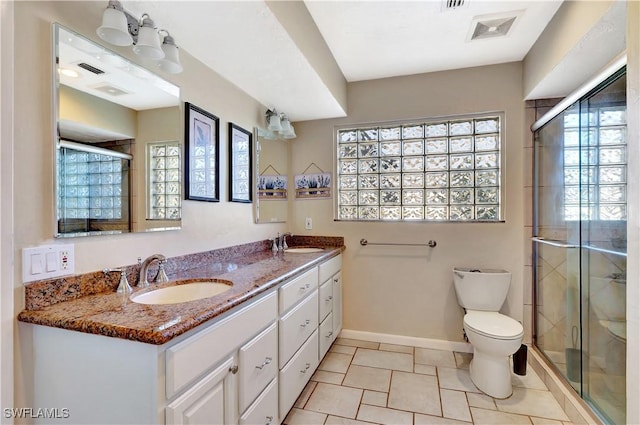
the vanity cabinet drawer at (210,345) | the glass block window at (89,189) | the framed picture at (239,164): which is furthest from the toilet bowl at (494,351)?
the glass block window at (89,189)

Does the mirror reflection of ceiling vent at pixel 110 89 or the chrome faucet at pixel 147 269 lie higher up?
the mirror reflection of ceiling vent at pixel 110 89

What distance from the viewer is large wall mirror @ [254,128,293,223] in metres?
2.48

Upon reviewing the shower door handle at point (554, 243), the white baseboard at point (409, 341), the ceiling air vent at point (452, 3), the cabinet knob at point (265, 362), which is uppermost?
the ceiling air vent at point (452, 3)

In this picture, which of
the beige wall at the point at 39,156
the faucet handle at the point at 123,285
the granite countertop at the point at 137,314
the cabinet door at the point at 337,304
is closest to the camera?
the granite countertop at the point at 137,314

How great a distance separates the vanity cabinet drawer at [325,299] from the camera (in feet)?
7.25

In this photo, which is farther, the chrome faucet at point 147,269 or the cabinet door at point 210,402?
the chrome faucet at point 147,269

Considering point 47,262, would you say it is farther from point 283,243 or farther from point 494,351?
point 494,351

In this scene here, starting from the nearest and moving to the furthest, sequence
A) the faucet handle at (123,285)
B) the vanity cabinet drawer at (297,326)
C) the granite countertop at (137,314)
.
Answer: the granite countertop at (137,314) < the faucet handle at (123,285) < the vanity cabinet drawer at (297,326)

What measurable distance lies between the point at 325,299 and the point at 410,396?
852 mm

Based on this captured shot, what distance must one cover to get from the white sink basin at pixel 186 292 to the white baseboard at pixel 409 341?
5.99ft

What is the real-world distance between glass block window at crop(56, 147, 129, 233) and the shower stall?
2.43 m

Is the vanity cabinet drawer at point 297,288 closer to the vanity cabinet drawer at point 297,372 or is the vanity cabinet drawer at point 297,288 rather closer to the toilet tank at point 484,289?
the vanity cabinet drawer at point 297,372

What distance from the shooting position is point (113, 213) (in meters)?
1.29

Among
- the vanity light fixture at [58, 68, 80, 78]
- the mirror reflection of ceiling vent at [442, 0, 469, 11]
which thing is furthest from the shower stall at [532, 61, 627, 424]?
the vanity light fixture at [58, 68, 80, 78]
